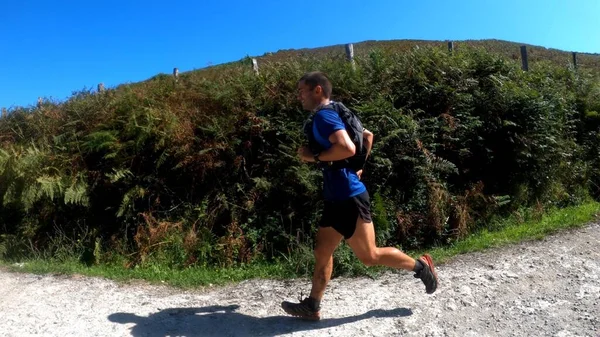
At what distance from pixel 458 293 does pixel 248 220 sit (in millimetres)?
2881

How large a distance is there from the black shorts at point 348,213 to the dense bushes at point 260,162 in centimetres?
199

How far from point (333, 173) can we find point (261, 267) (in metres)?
2.38

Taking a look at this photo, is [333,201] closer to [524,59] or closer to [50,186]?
[50,186]

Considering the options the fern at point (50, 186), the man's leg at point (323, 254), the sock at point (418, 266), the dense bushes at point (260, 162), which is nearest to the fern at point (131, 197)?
the dense bushes at point (260, 162)

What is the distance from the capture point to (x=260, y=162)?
684 cm

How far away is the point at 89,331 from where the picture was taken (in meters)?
4.10

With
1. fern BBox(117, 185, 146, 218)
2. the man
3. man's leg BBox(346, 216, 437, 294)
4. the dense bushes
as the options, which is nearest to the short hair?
the man

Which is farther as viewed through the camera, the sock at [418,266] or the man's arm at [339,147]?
the sock at [418,266]

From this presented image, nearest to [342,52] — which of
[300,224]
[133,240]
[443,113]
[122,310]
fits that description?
[443,113]

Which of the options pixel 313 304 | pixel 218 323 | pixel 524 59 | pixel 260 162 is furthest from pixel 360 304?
pixel 524 59

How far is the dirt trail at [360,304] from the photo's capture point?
13.1ft

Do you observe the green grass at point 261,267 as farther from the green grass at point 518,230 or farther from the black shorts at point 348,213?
the black shorts at point 348,213

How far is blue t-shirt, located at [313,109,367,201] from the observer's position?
3.66 m

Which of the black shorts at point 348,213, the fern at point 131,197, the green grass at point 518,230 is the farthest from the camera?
the fern at point 131,197
